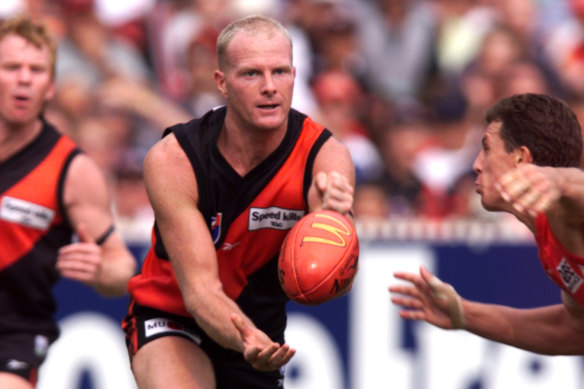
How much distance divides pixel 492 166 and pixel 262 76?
1.27m

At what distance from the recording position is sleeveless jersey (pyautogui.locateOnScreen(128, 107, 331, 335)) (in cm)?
558

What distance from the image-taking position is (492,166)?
18.2ft

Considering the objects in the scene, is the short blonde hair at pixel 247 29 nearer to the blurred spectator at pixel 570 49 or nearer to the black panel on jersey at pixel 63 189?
the black panel on jersey at pixel 63 189

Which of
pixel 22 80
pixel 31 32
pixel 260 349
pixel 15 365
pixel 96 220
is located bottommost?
pixel 260 349

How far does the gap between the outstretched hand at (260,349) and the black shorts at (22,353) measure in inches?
78.6

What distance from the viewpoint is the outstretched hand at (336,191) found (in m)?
5.19

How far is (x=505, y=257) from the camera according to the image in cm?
901

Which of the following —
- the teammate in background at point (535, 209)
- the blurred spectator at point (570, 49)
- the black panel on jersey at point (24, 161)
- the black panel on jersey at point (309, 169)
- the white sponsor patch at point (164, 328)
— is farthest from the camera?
the blurred spectator at point (570, 49)

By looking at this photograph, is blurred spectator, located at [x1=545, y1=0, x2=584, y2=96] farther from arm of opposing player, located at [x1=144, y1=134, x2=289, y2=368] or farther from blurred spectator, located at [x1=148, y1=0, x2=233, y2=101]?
arm of opposing player, located at [x1=144, y1=134, x2=289, y2=368]

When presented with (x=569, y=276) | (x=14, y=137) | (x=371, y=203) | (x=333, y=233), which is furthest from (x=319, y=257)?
(x=371, y=203)

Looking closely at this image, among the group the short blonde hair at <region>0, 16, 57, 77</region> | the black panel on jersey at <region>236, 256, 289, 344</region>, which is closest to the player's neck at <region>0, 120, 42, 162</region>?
the short blonde hair at <region>0, 16, 57, 77</region>

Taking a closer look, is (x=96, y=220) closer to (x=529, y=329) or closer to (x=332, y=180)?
(x=332, y=180)

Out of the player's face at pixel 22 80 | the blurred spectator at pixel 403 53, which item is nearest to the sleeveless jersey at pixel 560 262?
the player's face at pixel 22 80

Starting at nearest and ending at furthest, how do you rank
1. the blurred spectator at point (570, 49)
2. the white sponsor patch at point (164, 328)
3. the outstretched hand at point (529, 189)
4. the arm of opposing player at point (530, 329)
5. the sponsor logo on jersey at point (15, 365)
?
the outstretched hand at point (529, 189) < the white sponsor patch at point (164, 328) < the arm of opposing player at point (530, 329) < the sponsor logo on jersey at point (15, 365) < the blurred spectator at point (570, 49)
